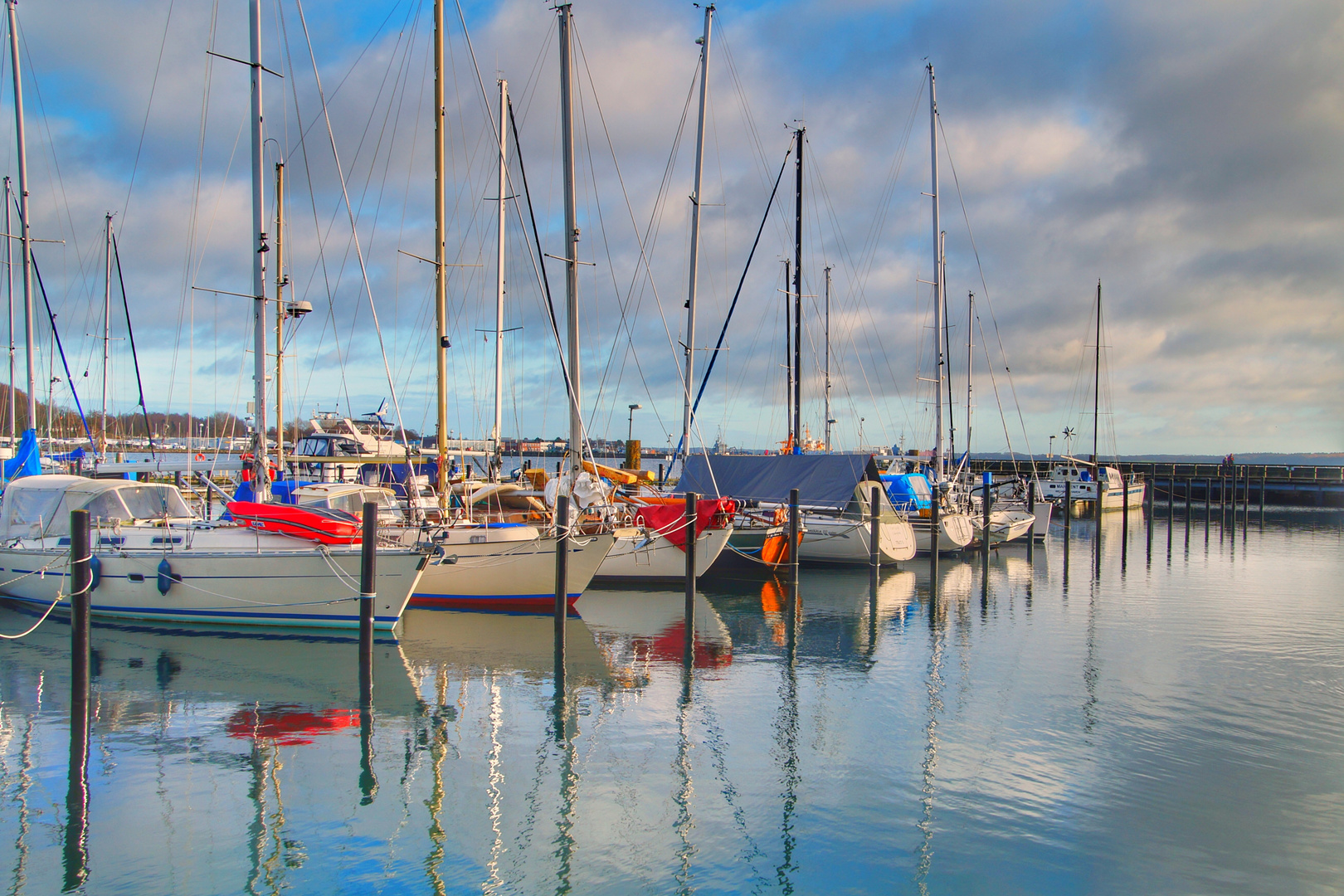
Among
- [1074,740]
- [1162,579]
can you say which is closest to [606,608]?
[1074,740]

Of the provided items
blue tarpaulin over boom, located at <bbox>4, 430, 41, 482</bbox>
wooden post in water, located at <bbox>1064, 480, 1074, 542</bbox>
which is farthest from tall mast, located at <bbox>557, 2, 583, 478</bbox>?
wooden post in water, located at <bbox>1064, 480, 1074, 542</bbox>

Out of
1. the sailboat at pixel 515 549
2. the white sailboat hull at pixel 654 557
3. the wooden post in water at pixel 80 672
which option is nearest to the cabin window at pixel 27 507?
the sailboat at pixel 515 549

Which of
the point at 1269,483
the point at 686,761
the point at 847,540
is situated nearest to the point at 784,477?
the point at 847,540

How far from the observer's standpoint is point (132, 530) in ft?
53.2

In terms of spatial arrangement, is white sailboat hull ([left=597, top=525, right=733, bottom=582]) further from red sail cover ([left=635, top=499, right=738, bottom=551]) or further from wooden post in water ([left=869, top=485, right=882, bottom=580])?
wooden post in water ([left=869, top=485, right=882, bottom=580])

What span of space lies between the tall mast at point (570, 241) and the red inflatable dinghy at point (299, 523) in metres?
5.07

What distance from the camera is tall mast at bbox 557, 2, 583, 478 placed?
1802 centimetres

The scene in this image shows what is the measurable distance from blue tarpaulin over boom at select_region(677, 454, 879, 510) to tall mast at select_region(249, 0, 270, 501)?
38.6ft

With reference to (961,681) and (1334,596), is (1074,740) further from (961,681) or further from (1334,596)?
(1334,596)

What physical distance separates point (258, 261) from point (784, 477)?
49.8 ft

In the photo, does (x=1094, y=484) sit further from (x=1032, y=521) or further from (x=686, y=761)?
(x=686, y=761)

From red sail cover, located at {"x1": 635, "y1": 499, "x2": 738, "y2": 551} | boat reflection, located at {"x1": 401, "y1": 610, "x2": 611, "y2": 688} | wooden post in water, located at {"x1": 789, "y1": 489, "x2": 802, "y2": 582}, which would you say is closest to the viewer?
boat reflection, located at {"x1": 401, "y1": 610, "x2": 611, "y2": 688}

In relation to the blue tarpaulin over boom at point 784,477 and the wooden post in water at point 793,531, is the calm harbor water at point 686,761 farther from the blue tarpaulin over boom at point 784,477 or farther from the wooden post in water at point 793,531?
the blue tarpaulin over boom at point 784,477

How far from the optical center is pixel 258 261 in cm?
1692
